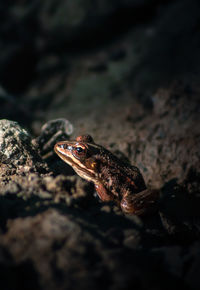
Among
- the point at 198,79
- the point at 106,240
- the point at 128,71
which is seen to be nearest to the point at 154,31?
the point at 128,71

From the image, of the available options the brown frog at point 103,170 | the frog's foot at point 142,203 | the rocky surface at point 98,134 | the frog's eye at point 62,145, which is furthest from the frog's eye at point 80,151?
the frog's foot at point 142,203

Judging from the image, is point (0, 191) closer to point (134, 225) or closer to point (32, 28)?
point (134, 225)

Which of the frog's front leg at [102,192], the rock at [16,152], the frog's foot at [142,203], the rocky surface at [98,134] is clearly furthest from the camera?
the frog's front leg at [102,192]

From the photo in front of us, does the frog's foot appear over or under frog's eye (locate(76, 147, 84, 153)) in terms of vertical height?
under

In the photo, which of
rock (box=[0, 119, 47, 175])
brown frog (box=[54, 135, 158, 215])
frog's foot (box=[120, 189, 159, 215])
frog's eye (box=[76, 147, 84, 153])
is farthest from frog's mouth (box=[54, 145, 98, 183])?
frog's foot (box=[120, 189, 159, 215])

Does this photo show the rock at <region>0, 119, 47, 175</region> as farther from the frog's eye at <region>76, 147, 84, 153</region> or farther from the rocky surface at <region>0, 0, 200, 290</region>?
the frog's eye at <region>76, 147, 84, 153</region>

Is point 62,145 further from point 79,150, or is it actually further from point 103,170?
point 103,170

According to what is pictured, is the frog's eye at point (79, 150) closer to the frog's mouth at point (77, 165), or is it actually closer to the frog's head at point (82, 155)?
the frog's head at point (82, 155)
